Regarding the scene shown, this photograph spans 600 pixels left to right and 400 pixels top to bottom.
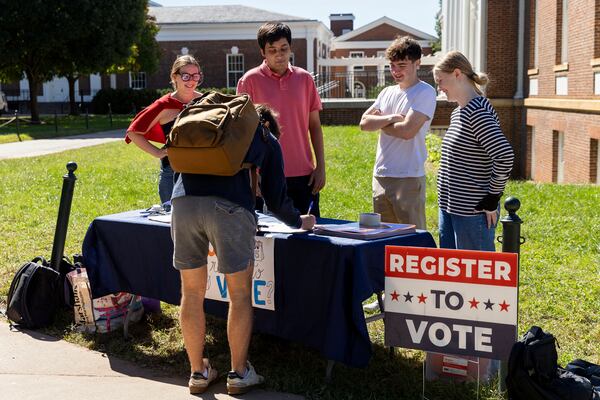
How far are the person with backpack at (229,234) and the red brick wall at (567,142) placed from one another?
12.7m

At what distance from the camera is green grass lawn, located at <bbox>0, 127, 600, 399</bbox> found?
5.25 metres

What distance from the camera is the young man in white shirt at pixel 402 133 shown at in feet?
19.3

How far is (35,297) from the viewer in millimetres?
6508

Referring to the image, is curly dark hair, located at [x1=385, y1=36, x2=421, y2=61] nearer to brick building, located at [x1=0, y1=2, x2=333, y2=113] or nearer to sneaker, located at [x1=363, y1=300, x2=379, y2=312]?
sneaker, located at [x1=363, y1=300, x2=379, y2=312]

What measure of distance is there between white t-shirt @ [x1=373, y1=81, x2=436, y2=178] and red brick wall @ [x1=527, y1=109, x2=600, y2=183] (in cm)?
1113

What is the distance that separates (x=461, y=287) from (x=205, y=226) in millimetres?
1408

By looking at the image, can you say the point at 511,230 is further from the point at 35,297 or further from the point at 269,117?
the point at 35,297

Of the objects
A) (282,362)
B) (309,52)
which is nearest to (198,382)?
(282,362)

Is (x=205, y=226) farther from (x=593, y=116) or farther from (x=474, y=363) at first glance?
(x=593, y=116)

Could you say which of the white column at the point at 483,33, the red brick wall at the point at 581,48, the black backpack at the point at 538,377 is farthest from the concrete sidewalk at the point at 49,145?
the black backpack at the point at 538,377

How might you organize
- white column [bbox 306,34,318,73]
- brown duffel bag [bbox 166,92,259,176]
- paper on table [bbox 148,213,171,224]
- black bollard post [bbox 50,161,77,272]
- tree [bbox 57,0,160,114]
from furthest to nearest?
white column [bbox 306,34,318,73] < tree [bbox 57,0,160,114] < black bollard post [bbox 50,161,77,272] < paper on table [bbox 148,213,171,224] < brown duffel bag [bbox 166,92,259,176]

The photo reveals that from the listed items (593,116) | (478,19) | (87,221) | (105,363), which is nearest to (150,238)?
(105,363)

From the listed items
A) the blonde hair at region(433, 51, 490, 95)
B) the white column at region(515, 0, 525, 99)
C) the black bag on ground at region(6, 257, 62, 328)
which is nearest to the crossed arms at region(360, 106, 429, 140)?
the blonde hair at region(433, 51, 490, 95)

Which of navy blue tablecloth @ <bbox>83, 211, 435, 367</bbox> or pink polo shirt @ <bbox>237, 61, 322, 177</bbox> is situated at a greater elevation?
pink polo shirt @ <bbox>237, 61, 322, 177</bbox>
